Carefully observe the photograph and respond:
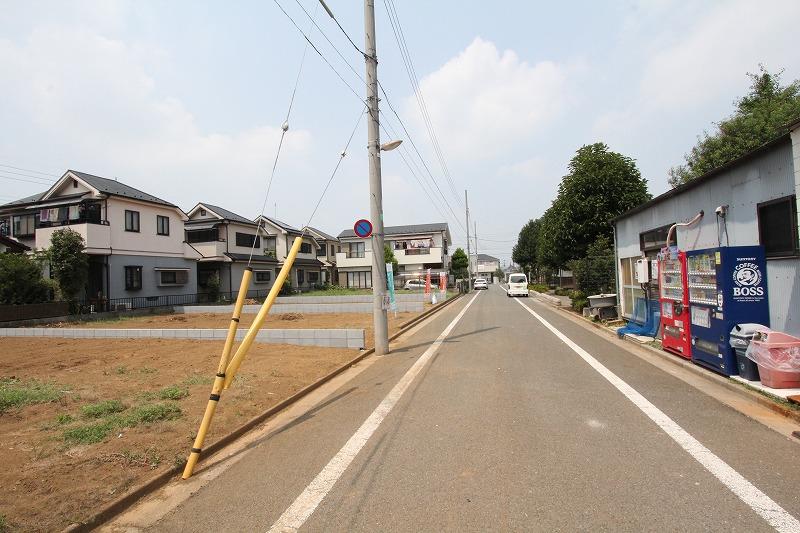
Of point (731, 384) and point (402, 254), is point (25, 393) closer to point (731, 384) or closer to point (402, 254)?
point (731, 384)

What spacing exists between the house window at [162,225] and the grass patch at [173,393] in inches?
927

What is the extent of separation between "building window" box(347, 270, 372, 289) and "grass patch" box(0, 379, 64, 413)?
147ft

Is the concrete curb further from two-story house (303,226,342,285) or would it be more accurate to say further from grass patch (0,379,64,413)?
two-story house (303,226,342,285)

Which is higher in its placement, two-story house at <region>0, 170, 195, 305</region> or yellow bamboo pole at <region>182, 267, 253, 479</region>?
two-story house at <region>0, 170, 195, 305</region>

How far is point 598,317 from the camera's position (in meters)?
16.4

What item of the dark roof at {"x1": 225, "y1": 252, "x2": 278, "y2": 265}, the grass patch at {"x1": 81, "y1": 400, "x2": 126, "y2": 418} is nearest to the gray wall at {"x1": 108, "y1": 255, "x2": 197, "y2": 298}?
the dark roof at {"x1": 225, "y1": 252, "x2": 278, "y2": 265}

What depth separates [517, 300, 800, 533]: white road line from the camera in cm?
307

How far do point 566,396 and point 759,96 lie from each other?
2734 cm

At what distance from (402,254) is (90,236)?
38.7 metres

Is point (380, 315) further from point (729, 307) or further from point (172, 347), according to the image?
point (729, 307)

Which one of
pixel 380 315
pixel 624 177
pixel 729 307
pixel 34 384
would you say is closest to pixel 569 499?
pixel 729 307

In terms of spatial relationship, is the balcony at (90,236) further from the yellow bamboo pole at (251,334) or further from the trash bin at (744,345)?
the trash bin at (744,345)

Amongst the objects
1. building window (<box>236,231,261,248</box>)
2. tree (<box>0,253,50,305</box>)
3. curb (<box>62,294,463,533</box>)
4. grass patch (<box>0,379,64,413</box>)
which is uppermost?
building window (<box>236,231,261,248</box>)

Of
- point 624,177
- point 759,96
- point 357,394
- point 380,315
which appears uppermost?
point 759,96
